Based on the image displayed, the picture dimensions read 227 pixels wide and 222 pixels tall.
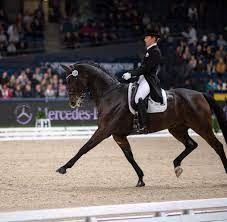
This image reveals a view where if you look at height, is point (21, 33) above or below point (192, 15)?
below

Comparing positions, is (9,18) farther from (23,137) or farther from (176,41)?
(23,137)

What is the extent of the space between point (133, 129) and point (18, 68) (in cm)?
1173

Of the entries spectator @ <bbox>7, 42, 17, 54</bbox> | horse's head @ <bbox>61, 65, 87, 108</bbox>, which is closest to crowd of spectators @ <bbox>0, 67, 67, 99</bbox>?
spectator @ <bbox>7, 42, 17, 54</bbox>

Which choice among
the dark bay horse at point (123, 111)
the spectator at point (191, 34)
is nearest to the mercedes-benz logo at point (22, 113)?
the spectator at point (191, 34)

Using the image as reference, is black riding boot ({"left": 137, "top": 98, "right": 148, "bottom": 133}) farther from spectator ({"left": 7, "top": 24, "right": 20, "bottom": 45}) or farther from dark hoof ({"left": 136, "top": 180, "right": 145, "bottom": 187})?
spectator ({"left": 7, "top": 24, "right": 20, "bottom": 45})

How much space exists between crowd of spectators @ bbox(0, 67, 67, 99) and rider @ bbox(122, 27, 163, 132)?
9.66m

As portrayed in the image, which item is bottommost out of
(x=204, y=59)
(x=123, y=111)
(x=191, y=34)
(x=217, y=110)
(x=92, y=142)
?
(x=204, y=59)

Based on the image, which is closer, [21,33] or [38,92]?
[38,92]

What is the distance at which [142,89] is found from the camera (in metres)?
8.30

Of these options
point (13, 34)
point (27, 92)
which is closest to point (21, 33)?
point (13, 34)

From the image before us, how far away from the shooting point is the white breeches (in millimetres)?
8258

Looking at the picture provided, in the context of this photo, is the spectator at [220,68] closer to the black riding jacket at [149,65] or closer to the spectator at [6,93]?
the spectator at [6,93]

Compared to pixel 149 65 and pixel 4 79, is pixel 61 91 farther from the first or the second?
pixel 149 65

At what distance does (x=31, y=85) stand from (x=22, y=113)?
126 centimetres
